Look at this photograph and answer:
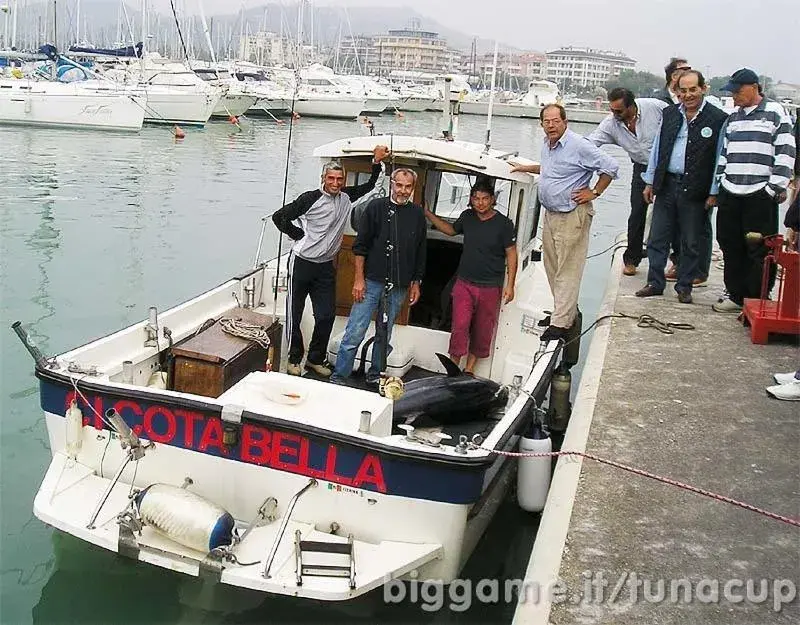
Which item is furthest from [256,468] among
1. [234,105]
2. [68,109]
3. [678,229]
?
[234,105]

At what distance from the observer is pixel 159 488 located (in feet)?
15.5

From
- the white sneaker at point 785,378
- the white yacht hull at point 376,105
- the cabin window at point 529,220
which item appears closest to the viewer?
the white sneaker at point 785,378

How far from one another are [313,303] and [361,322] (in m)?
0.42

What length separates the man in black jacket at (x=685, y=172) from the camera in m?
7.22

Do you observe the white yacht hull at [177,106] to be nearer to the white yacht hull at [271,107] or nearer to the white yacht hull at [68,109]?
the white yacht hull at [68,109]

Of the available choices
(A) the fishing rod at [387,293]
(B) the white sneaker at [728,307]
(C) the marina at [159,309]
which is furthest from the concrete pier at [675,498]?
(A) the fishing rod at [387,293]

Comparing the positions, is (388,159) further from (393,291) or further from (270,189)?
(270,189)

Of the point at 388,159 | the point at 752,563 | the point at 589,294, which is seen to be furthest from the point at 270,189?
the point at 752,563

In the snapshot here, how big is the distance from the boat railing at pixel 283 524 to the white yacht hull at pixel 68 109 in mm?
33042

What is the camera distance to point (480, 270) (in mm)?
6672

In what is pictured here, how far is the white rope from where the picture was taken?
6148 millimetres

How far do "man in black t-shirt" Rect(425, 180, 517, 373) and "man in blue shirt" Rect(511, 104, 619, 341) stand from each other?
423 millimetres

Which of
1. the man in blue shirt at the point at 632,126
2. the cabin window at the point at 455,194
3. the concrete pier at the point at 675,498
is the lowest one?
the concrete pier at the point at 675,498

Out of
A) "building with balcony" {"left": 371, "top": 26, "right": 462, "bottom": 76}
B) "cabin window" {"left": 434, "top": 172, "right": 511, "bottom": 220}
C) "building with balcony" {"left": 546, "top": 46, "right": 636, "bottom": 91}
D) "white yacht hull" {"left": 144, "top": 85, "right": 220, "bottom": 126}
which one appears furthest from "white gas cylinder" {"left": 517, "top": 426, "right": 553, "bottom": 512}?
"building with balcony" {"left": 546, "top": 46, "right": 636, "bottom": 91}
